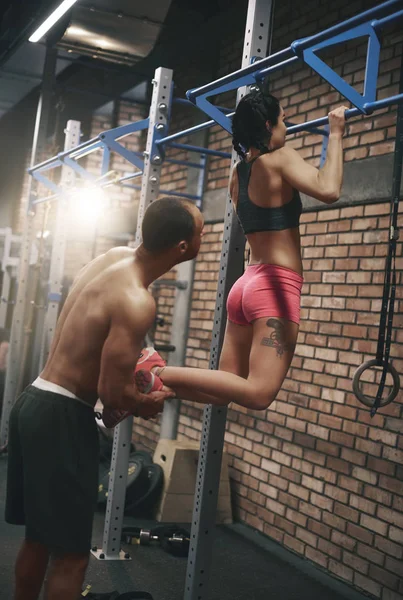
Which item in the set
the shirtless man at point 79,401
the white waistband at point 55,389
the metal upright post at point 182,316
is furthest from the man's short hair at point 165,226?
the metal upright post at point 182,316

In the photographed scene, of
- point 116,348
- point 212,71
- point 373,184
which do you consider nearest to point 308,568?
point 373,184

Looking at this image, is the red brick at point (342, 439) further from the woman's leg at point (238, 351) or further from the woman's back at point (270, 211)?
the woman's back at point (270, 211)

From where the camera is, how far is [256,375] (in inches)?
102

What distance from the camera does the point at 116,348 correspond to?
228cm

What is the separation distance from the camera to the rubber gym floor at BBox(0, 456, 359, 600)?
3.63m

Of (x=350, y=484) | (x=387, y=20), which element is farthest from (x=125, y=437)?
(x=387, y=20)

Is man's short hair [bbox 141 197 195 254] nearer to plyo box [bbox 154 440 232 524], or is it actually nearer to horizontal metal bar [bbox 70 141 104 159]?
horizontal metal bar [bbox 70 141 104 159]

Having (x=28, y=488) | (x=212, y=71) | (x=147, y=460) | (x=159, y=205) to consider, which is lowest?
(x=147, y=460)

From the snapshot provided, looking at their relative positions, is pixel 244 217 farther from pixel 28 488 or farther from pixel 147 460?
pixel 147 460

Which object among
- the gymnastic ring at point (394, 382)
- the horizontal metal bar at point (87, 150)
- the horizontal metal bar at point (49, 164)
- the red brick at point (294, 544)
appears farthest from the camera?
the horizontal metal bar at point (49, 164)

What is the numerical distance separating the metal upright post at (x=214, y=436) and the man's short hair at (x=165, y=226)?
25.0 inches

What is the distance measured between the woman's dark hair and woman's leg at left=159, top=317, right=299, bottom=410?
0.64m

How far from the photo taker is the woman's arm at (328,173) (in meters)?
2.44

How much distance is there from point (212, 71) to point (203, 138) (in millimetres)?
556
